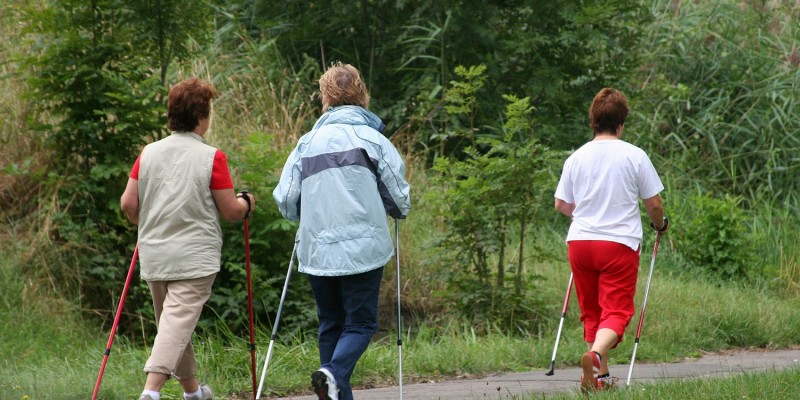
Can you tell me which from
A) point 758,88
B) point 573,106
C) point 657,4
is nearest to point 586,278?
point 573,106

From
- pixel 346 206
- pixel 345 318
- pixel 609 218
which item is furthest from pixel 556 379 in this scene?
pixel 346 206

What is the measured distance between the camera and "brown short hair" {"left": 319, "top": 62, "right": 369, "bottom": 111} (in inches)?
227

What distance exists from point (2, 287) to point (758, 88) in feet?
35.2

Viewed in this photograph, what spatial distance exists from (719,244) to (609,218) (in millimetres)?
5773

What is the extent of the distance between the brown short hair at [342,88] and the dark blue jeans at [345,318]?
0.92 metres

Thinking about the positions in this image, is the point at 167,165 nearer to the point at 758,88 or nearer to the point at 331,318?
the point at 331,318

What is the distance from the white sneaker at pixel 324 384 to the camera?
542cm

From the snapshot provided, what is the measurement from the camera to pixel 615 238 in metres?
6.30

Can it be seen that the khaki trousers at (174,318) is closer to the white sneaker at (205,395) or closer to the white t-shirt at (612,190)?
the white sneaker at (205,395)

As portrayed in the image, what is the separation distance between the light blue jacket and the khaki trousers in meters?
0.61

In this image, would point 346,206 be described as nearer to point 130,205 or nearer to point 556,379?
point 130,205

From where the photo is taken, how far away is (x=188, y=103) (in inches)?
230

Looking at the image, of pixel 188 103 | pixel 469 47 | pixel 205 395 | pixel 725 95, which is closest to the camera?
pixel 188 103

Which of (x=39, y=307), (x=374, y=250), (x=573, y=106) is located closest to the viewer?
(x=374, y=250)
